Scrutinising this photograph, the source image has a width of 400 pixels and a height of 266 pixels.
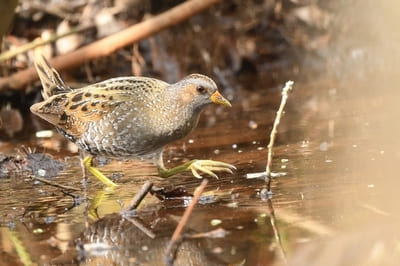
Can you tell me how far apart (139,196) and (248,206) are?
576 millimetres

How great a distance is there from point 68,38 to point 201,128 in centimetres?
285

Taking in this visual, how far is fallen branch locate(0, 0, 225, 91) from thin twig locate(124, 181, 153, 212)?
3.85 meters

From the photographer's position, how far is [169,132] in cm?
529

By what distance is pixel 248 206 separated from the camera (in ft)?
14.9

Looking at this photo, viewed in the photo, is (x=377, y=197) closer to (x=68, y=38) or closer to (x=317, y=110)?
(x=317, y=110)

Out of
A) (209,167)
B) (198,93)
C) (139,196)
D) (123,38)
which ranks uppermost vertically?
(123,38)

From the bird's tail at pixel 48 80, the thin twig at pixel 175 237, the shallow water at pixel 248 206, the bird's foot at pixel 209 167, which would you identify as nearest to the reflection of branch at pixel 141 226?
the shallow water at pixel 248 206

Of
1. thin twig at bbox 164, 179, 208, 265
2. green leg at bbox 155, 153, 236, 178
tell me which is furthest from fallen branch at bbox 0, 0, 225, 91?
thin twig at bbox 164, 179, 208, 265

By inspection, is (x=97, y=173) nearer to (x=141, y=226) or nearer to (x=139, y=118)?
(x=139, y=118)

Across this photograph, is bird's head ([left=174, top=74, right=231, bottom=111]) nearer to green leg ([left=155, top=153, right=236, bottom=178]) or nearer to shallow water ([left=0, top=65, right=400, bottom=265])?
green leg ([left=155, top=153, right=236, bottom=178])

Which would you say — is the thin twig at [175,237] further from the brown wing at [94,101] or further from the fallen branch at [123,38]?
the fallen branch at [123,38]

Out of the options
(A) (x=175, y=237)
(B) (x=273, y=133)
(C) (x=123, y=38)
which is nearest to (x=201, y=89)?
(B) (x=273, y=133)

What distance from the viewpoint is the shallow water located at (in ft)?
12.4

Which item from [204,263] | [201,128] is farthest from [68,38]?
[204,263]
